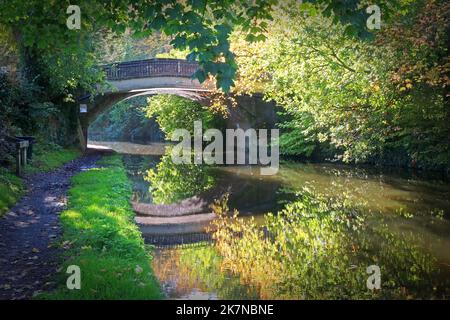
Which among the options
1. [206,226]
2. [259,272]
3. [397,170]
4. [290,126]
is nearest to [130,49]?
[290,126]

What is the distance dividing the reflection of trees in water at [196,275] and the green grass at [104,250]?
0.86ft

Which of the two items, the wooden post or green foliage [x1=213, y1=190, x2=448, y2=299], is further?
the wooden post

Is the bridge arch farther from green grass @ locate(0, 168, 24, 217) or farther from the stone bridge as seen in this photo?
green grass @ locate(0, 168, 24, 217)

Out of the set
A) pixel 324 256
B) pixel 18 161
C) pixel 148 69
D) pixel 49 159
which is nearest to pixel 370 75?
pixel 324 256

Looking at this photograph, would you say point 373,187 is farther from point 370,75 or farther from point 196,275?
point 196,275

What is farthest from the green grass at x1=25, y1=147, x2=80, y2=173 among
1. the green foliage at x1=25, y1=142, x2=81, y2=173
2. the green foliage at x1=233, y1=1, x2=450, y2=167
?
the green foliage at x1=233, y1=1, x2=450, y2=167

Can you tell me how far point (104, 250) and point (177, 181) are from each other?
1113cm

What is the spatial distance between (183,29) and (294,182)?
12.5 m

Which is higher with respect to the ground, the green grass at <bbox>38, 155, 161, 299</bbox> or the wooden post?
the wooden post

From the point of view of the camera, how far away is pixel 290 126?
2542 cm

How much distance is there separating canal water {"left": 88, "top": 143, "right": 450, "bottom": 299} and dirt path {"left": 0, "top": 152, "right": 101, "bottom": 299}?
5.16 feet

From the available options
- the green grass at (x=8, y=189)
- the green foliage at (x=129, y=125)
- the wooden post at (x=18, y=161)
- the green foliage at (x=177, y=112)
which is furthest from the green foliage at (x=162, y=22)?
the green foliage at (x=129, y=125)

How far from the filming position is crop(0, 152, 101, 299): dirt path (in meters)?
5.93

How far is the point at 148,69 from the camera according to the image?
2670 cm
